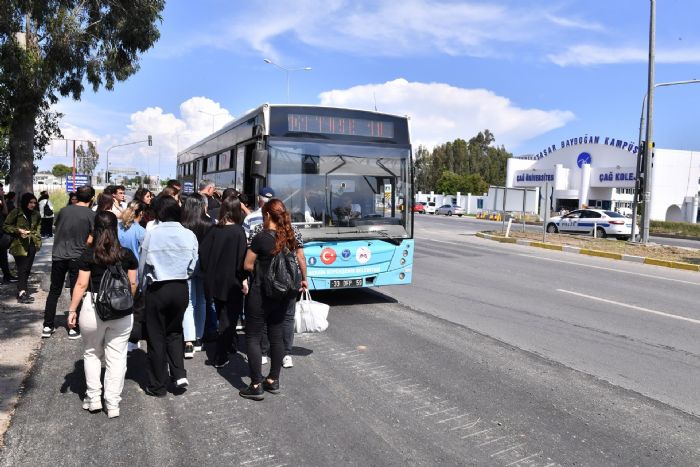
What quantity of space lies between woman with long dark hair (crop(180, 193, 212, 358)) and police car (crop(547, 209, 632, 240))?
2453cm

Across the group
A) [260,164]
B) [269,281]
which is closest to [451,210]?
[260,164]

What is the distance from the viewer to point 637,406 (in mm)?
4938

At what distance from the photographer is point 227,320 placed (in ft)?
19.0

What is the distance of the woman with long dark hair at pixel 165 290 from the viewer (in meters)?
4.82

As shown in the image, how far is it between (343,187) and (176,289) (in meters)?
4.02

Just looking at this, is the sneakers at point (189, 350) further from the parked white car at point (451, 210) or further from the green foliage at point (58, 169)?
the green foliage at point (58, 169)

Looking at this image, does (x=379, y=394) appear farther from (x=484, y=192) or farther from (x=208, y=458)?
(x=484, y=192)

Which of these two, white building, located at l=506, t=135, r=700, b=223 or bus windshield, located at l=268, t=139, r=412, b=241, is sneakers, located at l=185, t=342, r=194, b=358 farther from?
white building, located at l=506, t=135, r=700, b=223

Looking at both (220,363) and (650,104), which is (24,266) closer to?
(220,363)

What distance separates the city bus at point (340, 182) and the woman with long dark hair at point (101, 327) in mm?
3570

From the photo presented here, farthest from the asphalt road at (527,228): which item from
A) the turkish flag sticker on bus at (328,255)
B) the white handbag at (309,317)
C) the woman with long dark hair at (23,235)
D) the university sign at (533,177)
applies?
the woman with long dark hair at (23,235)

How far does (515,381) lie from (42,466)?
4.06 metres

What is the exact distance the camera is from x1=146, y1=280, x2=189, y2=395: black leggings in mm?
4824

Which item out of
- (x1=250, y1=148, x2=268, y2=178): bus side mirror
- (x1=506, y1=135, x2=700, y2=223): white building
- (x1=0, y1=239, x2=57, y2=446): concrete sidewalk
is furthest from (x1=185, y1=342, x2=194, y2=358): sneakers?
(x1=506, y1=135, x2=700, y2=223): white building
